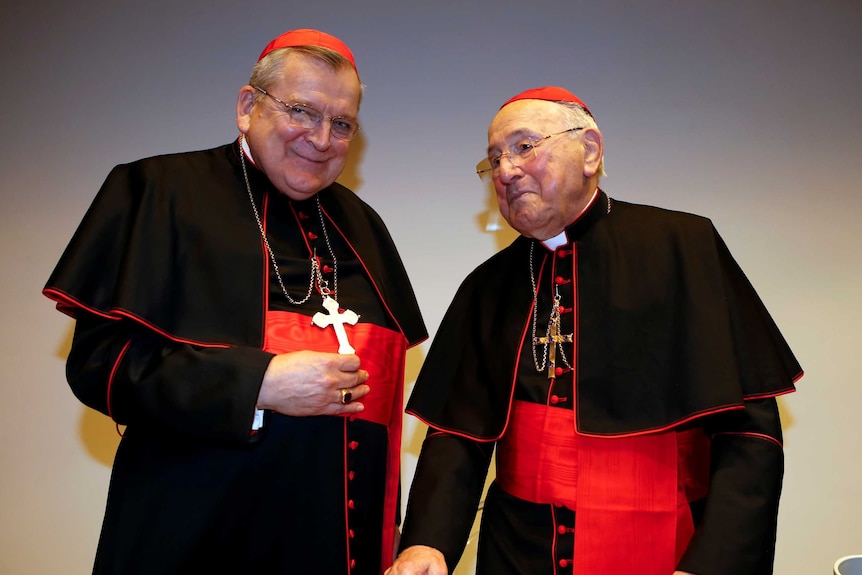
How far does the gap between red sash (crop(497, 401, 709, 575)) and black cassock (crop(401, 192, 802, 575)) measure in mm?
44

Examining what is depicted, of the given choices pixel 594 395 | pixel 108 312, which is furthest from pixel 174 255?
pixel 594 395

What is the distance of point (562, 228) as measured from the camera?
2.52 metres

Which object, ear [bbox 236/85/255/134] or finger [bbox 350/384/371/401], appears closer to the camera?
finger [bbox 350/384/371/401]

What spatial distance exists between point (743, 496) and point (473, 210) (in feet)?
6.43

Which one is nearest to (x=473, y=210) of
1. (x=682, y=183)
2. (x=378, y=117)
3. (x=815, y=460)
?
(x=378, y=117)

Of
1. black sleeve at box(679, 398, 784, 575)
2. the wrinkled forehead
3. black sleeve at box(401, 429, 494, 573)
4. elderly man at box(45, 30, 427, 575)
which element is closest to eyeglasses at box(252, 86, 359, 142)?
elderly man at box(45, 30, 427, 575)

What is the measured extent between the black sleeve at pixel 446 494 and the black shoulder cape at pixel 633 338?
0.24ft

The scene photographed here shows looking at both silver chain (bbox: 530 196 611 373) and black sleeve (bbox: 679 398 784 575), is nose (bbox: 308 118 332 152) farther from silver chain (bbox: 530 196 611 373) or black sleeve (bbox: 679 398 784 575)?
black sleeve (bbox: 679 398 784 575)

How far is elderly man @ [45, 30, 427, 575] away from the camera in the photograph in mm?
2064

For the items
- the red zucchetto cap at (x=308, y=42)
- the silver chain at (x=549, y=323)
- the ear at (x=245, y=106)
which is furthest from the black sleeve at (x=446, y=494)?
the red zucchetto cap at (x=308, y=42)

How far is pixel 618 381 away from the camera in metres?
2.26

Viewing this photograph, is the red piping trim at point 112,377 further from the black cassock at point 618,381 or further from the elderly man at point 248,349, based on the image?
the black cassock at point 618,381

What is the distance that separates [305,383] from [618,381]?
0.87 meters

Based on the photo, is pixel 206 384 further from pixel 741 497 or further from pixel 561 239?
pixel 741 497
